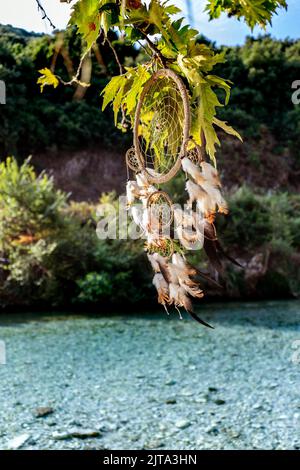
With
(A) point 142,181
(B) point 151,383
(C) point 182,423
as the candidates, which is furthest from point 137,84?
(B) point 151,383

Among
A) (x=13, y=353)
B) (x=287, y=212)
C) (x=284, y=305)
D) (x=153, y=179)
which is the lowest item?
(x=13, y=353)

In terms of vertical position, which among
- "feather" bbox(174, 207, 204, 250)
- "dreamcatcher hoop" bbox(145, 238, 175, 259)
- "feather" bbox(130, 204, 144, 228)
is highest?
"feather" bbox(130, 204, 144, 228)

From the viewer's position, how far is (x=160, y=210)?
76cm

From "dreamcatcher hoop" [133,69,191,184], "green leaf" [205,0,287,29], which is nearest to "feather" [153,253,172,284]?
"dreamcatcher hoop" [133,69,191,184]

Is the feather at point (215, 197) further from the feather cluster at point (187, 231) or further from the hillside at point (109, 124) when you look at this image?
the hillside at point (109, 124)

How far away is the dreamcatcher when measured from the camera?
0.63m

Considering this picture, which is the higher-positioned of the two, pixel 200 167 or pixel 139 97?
pixel 139 97

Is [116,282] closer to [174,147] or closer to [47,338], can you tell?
[47,338]

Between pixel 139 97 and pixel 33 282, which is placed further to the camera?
pixel 33 282

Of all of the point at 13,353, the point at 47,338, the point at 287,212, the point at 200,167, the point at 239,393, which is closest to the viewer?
the point at 200,167

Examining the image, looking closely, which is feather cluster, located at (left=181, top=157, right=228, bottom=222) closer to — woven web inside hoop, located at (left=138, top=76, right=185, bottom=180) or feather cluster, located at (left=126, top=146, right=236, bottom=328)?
feather cluster, located at (left=126, top=146, right=236, bottom=328)

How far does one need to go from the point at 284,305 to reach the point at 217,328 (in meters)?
1.81
